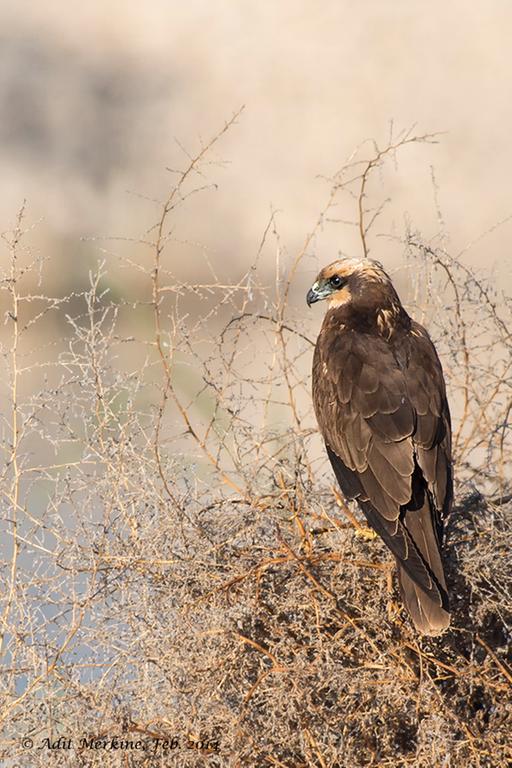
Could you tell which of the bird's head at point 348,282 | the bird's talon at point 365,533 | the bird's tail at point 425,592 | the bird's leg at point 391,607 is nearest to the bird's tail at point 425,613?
the bird's tail at point 425,592

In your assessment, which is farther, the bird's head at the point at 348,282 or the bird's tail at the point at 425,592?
the bird's head at the point at 348,282

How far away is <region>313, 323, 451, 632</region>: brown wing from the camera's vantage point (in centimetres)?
329

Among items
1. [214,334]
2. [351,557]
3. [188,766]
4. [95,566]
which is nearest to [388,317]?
[214,334]

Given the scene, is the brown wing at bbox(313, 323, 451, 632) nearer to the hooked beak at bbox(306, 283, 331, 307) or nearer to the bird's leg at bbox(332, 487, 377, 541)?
the bird's leg at bbox(332, 487, 377, 541)

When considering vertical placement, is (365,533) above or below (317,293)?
below

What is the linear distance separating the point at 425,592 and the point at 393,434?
770 millimetres

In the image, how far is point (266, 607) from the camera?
321 cm

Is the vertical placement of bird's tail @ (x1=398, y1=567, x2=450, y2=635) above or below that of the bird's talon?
below

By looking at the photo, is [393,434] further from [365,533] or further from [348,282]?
[348,282]

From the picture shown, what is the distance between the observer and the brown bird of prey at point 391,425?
3154 millimetres

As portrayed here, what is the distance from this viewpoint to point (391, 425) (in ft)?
11.9

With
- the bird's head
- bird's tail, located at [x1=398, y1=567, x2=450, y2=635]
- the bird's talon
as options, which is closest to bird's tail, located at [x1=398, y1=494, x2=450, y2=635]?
bird's tail, located at [x1=398, y1=567, x2=450, y2=635]

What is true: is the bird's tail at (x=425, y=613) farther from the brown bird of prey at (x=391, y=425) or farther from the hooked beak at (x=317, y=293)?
the hooked beak at (x=317, y=293)

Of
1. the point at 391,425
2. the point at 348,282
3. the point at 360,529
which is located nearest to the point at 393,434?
the point at 391,425
